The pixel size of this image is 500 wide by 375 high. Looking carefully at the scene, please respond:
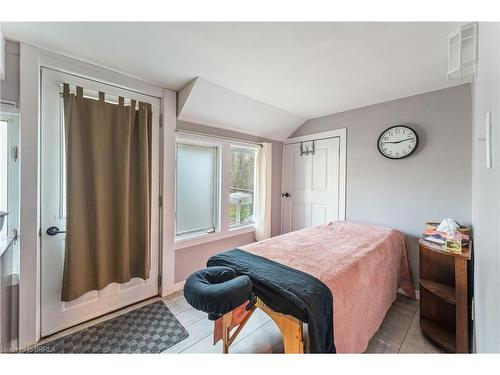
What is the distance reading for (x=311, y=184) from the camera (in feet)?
9.62

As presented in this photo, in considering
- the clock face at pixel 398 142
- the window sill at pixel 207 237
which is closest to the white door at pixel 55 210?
the window sill at pixel 207 237

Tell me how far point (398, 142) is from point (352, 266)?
1689mm

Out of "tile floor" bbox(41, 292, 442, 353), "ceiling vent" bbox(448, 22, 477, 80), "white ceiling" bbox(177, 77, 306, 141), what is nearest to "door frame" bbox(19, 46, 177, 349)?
"tile floor" bbox(41, 292, 442, 353)

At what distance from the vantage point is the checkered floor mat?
1391 mm

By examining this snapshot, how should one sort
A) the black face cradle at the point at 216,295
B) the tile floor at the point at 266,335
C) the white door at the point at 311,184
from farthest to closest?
the white door at the point at 311,184, the tile floor at the point at 266,335, the black face cradle at the point at 216,295

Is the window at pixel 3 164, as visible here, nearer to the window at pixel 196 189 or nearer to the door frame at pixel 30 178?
the door frame at pixel 30 178

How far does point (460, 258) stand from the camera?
1338mm

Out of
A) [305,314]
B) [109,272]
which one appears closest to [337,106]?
[305,314]

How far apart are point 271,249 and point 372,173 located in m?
1.70

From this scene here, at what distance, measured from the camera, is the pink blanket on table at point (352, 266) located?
3.76ft

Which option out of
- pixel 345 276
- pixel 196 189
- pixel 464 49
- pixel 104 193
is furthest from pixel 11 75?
pixel 464 49

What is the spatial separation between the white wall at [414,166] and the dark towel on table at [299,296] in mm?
1716
